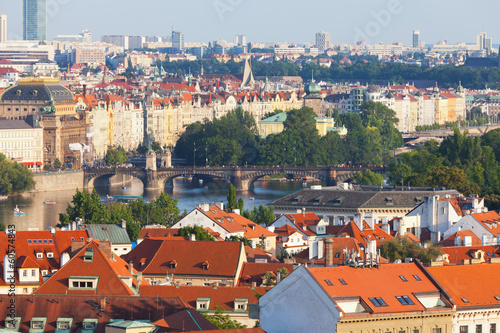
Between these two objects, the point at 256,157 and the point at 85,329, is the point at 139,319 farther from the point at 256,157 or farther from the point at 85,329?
the point at 256,157

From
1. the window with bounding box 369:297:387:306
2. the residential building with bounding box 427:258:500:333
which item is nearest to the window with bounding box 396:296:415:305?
the window with bounding box 369:297:387:306

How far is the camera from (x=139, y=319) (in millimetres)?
26734


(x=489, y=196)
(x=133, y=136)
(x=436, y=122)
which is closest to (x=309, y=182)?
(x=133, y=136)

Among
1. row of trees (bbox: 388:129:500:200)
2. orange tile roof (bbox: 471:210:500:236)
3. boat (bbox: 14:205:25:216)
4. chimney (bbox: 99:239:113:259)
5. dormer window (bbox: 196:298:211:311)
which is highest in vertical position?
chimney (bbox: 99:239:113:259)

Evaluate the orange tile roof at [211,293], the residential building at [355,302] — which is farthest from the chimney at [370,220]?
the residential building at [355,302]

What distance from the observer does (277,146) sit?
106625 mm

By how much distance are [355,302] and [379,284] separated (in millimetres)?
927

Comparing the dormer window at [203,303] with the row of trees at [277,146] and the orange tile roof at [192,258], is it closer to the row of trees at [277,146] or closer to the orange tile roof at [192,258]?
the orange tile roof at [192,258]

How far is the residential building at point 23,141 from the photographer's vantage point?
105750 millimetres

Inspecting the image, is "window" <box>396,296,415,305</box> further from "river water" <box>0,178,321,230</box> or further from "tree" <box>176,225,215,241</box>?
"river water" <box>0,178,321,230</box>

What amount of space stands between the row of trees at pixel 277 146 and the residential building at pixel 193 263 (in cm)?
6657

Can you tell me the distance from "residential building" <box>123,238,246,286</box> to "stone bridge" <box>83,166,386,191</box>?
57.1 m

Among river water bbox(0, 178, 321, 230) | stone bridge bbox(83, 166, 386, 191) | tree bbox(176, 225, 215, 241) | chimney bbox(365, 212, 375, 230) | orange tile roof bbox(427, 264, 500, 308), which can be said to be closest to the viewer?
orange tile roof bbox(427, 264, 500, 308)

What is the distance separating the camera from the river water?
73688 millimetres
